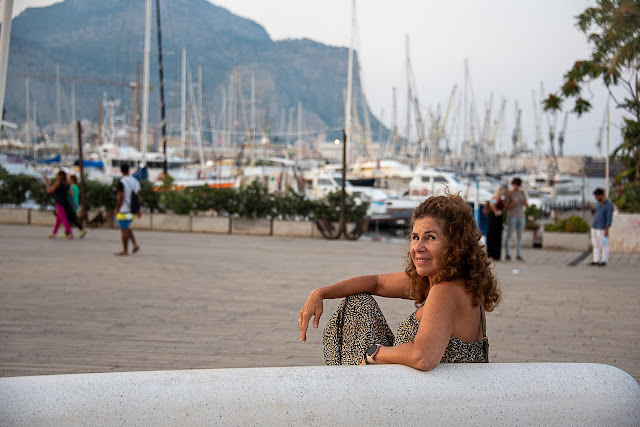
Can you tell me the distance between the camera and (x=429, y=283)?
3.61 metres

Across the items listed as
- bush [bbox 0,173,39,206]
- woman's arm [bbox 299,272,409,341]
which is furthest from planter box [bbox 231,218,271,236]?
woman's arm [bbox 299,272,409,341]

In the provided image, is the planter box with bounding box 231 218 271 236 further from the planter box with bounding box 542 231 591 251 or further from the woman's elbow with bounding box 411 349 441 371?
the woman's elbow with bounding box 411 349 441 371

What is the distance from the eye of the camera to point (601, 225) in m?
14.7

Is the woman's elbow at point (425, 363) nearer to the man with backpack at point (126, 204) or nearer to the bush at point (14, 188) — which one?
the man with backpack at point (126, 204)

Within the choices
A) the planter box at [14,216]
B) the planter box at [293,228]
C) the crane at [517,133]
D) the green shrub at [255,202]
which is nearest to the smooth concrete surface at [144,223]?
the green shrub at [255,202]

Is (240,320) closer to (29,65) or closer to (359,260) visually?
(359,260)

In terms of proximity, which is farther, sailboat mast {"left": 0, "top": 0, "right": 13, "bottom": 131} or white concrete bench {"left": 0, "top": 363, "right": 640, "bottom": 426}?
sailboat mast {"left": 0, "top": 0, "right": 13, "bottom": 131}

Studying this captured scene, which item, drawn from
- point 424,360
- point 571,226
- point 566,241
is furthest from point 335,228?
point 424,360

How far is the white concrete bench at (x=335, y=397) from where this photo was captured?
2.72 m

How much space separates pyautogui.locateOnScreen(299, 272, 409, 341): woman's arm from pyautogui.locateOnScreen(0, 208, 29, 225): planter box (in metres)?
20.0

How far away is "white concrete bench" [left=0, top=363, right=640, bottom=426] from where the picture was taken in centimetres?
272

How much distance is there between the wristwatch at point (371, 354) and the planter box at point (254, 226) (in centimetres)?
1774

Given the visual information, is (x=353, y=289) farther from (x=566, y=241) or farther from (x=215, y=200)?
(x=215, y=200)

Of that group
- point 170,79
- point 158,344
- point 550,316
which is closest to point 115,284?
point 158,344
